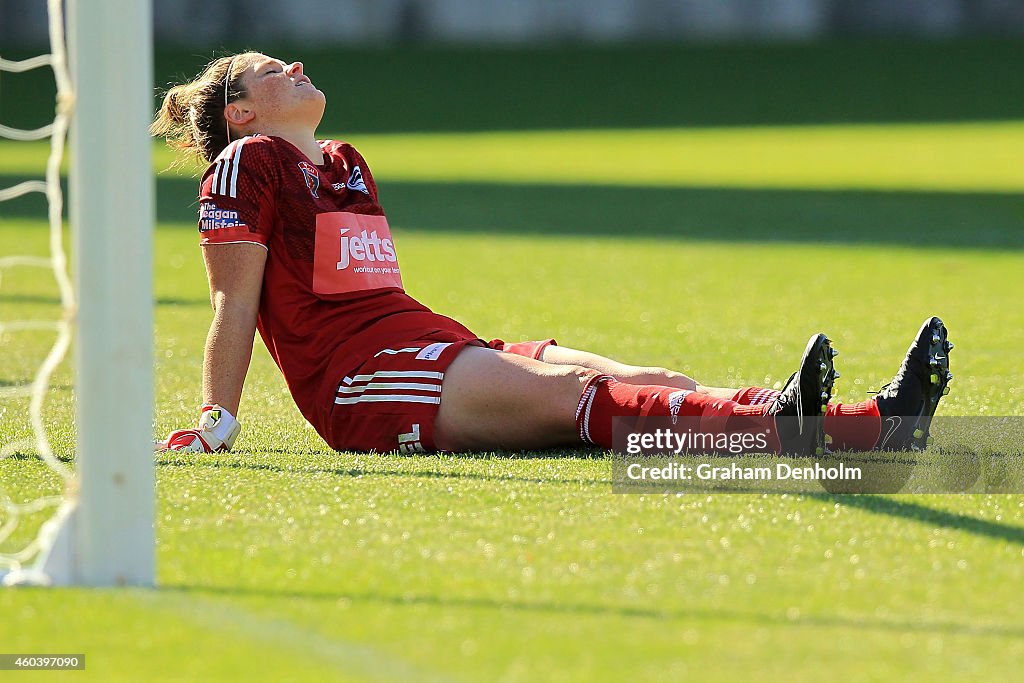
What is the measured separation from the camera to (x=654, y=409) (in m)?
3.86

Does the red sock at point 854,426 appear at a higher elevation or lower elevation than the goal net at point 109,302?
lower

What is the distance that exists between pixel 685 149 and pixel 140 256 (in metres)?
→ 16.7

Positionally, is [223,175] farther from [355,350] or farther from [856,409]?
[856,409]

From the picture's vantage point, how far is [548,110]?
25484 mm

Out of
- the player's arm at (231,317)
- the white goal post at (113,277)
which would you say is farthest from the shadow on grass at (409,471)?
the white goal post at (113,277)

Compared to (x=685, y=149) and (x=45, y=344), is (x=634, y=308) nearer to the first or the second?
(x=45, y=344)

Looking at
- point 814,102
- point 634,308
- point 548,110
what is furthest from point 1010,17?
point 634,308

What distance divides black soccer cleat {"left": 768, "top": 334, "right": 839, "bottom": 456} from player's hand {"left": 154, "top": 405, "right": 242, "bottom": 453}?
4.79ft

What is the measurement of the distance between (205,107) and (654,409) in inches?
66.2

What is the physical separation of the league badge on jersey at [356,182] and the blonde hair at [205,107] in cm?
39

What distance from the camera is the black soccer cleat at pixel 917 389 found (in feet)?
11.9

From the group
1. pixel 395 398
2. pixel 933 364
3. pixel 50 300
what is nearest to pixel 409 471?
pixel 395 398

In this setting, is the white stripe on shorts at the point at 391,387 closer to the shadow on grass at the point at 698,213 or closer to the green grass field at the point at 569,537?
the green grass field at the point at 569,537

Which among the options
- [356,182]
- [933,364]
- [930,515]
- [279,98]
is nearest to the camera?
[930,515]
